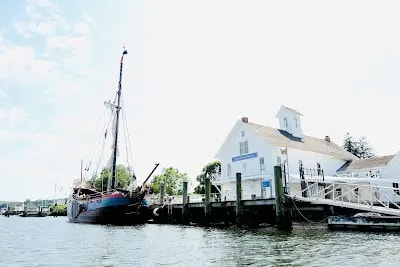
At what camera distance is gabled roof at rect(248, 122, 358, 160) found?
37875 millimetres

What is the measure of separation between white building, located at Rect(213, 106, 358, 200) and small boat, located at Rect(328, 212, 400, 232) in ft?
37.0

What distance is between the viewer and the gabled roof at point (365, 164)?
38.1 m

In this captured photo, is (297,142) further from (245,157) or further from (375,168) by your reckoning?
(375,168)

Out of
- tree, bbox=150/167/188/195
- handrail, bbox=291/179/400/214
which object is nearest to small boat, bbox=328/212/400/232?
handrail, bbox=291/179/400/214

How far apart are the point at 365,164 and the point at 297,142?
797 centimetres

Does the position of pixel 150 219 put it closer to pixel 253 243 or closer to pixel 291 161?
pixel 291 161

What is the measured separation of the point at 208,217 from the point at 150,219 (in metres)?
12.3

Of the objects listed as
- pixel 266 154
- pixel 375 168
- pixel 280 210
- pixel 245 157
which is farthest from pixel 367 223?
pixel 245 157

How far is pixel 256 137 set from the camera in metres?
38.2

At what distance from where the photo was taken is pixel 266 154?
36.7m

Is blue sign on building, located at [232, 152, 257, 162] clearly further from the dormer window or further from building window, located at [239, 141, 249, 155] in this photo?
the dormer window

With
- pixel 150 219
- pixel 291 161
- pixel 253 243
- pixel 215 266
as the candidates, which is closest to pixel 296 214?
pixel 291 161

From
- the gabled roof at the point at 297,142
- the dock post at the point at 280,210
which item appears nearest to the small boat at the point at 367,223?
the dock post at the point at 280,210

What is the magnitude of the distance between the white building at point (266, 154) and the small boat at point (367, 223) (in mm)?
11267
